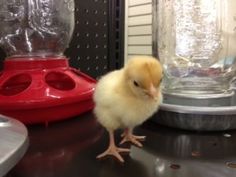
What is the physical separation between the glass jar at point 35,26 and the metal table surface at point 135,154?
260 mm

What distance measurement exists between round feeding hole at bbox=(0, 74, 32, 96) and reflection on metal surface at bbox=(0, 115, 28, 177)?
0.21 m

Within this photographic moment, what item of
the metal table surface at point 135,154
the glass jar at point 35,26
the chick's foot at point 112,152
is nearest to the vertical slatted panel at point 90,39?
the glass jar at point 35,26

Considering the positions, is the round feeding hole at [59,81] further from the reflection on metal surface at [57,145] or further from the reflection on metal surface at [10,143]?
the reflection on metal surface at [10,143]

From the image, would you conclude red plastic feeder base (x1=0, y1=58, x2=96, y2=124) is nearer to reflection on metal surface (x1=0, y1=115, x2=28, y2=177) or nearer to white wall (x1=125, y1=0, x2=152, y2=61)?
reflection on metal surface (x1=0, y1=115, x2=28, y2=177)

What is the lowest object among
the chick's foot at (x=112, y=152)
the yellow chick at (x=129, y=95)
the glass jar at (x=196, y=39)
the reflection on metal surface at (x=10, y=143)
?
the chick's foot at (x=112, y=152)

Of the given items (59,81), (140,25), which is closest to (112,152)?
(59,81)

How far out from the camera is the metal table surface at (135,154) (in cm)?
37

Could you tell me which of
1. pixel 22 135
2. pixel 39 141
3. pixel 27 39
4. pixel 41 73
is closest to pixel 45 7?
pixel 27 39

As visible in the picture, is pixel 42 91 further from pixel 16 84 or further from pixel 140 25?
pixel 140 25

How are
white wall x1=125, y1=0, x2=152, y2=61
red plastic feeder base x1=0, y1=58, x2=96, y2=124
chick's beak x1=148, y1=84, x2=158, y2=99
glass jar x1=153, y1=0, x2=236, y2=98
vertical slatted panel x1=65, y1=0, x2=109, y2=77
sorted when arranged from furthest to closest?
white wall x1=125, y1=0, x2=152, y2=61
vertical slatted panel x1=65, y1=0, x2=109, y2=77
glass jar x1=153, y1=0, x2=236, y2=98
red plastic feeder base x1=0, y1=58, x2=96, y2=124
chick's beak x1=148, y1=84, x2=158, y2=99

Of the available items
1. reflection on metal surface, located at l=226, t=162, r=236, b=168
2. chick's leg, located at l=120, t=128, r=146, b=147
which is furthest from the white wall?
reflection on metal surface, located at l=226, t=162, r=236, b=168

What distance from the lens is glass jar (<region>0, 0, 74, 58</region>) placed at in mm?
739

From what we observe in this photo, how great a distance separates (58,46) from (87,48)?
99mm

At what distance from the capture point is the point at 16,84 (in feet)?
2.03
